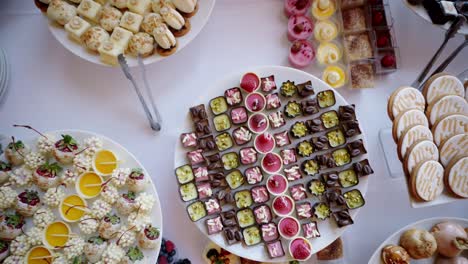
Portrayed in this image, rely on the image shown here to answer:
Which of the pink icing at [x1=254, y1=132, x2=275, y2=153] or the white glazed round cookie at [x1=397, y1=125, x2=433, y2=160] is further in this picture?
the pink icing at [x1=254, y1=132, x2=275, y2=153]

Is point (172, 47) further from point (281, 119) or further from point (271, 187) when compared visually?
point (271, 187)

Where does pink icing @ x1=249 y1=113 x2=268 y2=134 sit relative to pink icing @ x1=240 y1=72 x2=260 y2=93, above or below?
below

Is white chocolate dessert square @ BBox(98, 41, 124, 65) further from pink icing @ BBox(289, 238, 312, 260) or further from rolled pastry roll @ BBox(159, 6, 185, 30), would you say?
pink icing @ BBox(289, 238, 312, 260)

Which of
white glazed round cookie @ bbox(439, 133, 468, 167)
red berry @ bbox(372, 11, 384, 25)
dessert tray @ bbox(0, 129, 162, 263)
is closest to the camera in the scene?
dessert tray @ bbox(0, 129, 162, 263)

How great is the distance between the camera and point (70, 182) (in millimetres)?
1874

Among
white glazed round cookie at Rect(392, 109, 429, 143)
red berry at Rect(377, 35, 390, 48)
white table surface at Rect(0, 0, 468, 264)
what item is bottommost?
white table surface at Rect(0, 0, 468, 264)

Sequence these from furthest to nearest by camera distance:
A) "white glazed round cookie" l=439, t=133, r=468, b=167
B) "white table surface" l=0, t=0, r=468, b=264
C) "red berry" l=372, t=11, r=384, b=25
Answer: "red berry" l=372, t=11, r=384, b=25
"white table surface" l=0, t=0, r=468, b=264
"white glazed round cookie" l=439, t=133, r=468, b=167

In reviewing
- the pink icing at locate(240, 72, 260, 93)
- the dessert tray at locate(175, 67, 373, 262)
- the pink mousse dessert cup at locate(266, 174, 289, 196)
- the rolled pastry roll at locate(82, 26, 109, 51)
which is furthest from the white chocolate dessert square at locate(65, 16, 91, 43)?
the pink mousse dessert cup at locate(266, 174, 289, 196)

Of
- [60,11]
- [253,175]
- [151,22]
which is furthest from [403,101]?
[60,11]

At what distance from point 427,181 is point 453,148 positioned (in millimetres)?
226

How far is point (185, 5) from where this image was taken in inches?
81.0

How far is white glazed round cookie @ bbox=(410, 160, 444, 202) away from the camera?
183 cm

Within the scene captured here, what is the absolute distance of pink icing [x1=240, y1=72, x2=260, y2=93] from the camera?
2.03 m

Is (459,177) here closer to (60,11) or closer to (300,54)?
(300,54)
